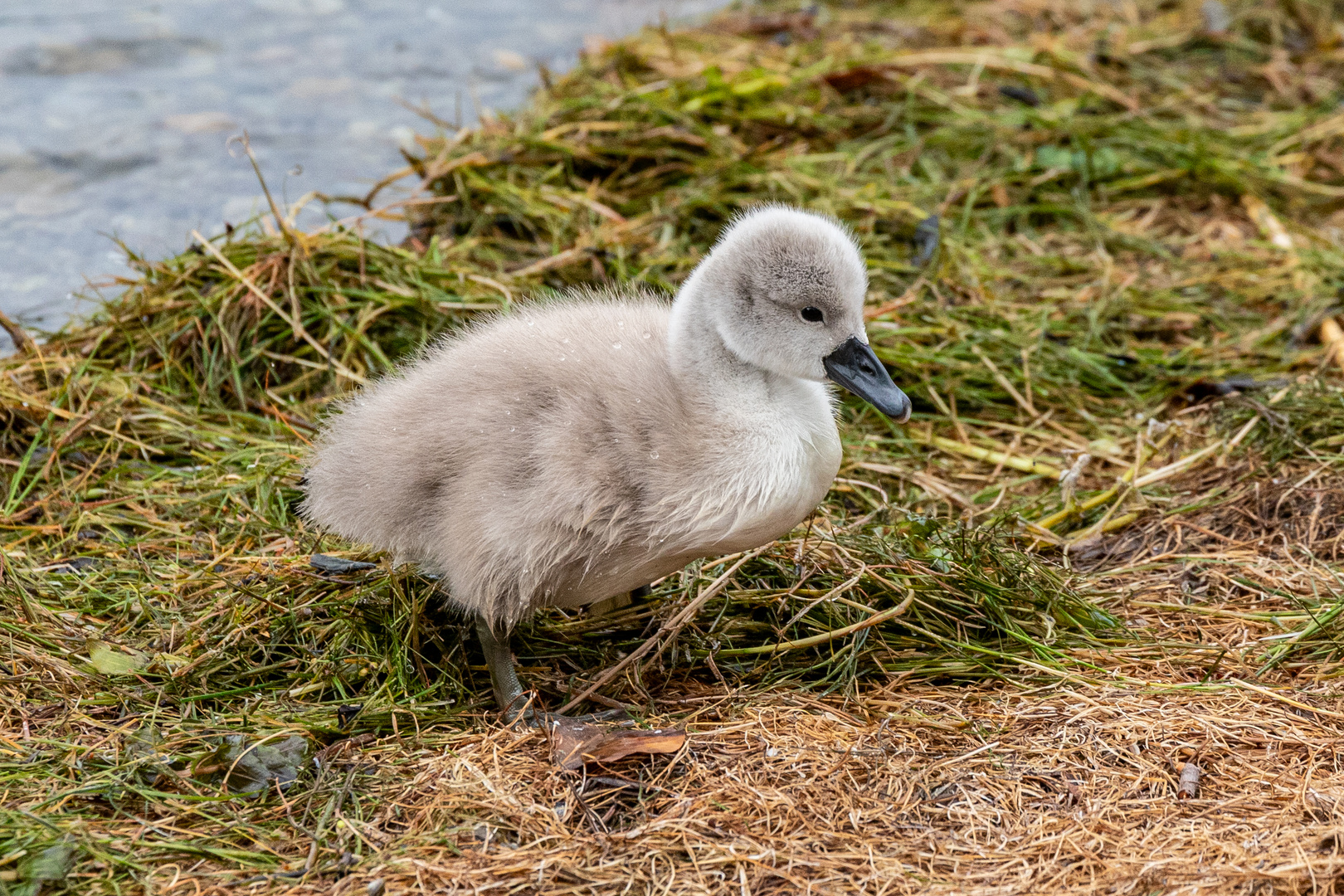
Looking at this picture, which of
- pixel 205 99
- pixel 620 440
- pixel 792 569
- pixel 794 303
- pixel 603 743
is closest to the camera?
pixel 603 743

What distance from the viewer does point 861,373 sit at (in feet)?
10.2

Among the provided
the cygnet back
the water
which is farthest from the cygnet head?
the water

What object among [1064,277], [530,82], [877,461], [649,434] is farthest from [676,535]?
[530,82]

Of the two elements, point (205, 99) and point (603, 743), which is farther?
point (205, 99)

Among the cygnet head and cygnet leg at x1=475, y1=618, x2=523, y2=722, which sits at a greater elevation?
the cygnet head

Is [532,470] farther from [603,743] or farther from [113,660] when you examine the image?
[113,660]

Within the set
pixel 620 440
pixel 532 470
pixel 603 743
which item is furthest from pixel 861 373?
pixel 603 743

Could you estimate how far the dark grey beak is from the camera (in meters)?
3.10

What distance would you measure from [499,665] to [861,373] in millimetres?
1149

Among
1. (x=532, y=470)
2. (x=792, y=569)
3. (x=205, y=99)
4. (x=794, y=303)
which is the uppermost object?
(x=205, y=99)

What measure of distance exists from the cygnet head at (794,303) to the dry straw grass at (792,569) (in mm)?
585

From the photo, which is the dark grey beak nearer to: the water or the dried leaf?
the dried leaf

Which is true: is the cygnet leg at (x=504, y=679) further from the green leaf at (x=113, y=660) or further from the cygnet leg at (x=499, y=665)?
the green leaf at (x=113, y=660)

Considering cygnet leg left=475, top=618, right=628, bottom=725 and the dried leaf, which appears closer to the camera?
the dried leaf
